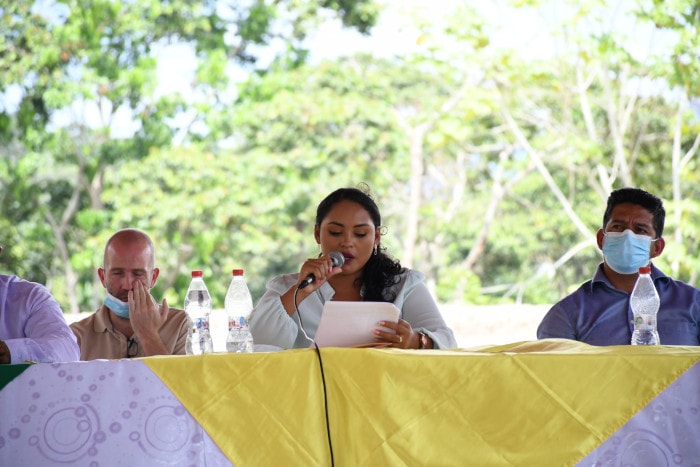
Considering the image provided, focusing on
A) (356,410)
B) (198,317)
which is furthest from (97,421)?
(198,317)

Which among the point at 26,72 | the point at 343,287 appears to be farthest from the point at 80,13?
the point at 343,287

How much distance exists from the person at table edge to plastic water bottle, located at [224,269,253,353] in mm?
428

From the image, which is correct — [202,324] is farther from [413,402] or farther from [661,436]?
[661,436]

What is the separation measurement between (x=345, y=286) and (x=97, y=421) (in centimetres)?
118

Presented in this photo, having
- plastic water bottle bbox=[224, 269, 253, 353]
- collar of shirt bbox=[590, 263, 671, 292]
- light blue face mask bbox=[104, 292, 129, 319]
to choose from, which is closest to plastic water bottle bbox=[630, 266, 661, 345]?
collar of shirt bbox=[590, 263, 671, 292]

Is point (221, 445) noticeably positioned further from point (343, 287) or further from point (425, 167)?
point (425, 167)

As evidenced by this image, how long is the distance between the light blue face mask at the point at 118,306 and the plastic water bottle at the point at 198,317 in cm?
31

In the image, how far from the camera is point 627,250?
288 centimetres

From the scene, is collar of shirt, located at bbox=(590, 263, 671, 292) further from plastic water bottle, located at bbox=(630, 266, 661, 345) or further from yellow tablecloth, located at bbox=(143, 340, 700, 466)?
yellow tablecloth, located at bbox=(143, 340, 700, 466)

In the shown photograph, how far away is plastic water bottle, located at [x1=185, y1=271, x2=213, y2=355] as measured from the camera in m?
2.57

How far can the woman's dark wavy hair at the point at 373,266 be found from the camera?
116 inches

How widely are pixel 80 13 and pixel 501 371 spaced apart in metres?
9.16

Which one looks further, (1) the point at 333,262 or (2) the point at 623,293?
(2) the point at 623,293

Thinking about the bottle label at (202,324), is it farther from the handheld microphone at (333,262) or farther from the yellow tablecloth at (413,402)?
the yellow tablecloth at (413,402)
